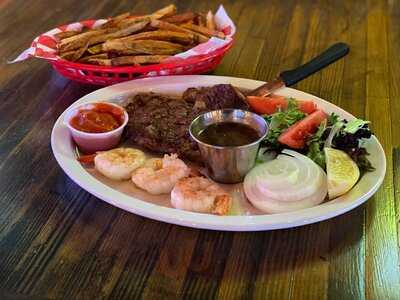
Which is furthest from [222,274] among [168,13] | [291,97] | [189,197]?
[168,13]

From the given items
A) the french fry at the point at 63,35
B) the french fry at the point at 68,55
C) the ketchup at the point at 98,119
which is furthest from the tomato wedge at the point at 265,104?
the french fry at the point at 63,35

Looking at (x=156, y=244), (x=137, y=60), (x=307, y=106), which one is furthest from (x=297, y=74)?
(x=156, y=244)

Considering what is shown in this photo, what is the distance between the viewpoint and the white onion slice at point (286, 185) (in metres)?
1.46

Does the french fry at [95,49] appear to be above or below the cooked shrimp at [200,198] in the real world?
above

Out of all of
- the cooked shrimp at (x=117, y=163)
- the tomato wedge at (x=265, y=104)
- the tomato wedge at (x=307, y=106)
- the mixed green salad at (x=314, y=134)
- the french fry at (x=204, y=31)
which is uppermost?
the cooked shrimp at (x=117, y=163)

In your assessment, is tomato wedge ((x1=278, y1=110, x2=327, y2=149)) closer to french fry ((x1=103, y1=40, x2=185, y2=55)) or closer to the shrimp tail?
the shrimp tail

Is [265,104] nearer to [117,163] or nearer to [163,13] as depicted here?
[117,163]

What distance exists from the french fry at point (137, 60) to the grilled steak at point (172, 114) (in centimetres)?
16

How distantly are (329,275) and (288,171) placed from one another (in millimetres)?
332

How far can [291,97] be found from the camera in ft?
6.62

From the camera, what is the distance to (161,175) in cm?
157

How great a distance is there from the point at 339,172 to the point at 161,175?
54cm

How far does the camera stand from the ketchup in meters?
1.80

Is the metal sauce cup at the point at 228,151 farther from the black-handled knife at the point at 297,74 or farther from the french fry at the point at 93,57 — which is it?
the french fry at the point at 93,57
